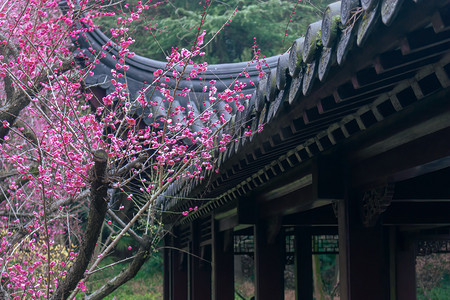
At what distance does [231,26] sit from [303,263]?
11762mm

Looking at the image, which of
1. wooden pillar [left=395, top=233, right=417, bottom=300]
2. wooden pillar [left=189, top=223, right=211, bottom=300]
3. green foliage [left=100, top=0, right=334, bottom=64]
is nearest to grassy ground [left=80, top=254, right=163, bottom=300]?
green foliage [left=100, top=0, right=334, bottom=64]

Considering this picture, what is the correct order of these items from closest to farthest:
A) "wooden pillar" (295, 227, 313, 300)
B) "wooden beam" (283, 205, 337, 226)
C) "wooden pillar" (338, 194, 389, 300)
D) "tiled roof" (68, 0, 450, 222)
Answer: "tiled roof" (68, 0, 450, 222)
"wooden pillar" (338, 194, 389, 300)
"wooden beam" (283, 205, 337, 226)
"wooden pillar" (295, 227, 313, 300)

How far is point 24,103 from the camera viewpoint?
5410 millimetres

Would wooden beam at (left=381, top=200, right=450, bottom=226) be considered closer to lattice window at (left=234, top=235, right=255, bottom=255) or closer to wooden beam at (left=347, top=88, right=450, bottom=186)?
wooden beam at (left=347, top=88, right=450, bottom=186)

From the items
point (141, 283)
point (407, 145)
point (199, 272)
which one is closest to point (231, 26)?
point (141, 283)

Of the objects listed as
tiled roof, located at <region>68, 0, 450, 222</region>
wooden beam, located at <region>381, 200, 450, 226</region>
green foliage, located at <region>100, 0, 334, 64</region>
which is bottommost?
wooden beam, located at <region>381, 200, 450, 226</region>

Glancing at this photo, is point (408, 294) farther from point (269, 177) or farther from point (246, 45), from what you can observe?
point (246, 45)

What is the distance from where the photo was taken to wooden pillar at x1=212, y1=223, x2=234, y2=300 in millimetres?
6578

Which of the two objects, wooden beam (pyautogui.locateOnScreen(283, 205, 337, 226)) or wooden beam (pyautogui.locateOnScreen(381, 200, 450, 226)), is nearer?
wooden beam (pyautogui.locateOnScreen(381, 200, 450, 226))

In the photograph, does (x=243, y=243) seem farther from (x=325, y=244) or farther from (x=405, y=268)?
(x=405, y=268)

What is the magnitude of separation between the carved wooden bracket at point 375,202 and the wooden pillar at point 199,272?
4.73 metres

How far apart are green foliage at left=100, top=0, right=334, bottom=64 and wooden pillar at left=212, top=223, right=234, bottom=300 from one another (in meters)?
10.1

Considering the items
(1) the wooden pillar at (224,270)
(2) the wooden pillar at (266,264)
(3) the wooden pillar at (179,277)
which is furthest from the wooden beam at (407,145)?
(3) the wooden pillar at (179,277)

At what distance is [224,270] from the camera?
261 inches
